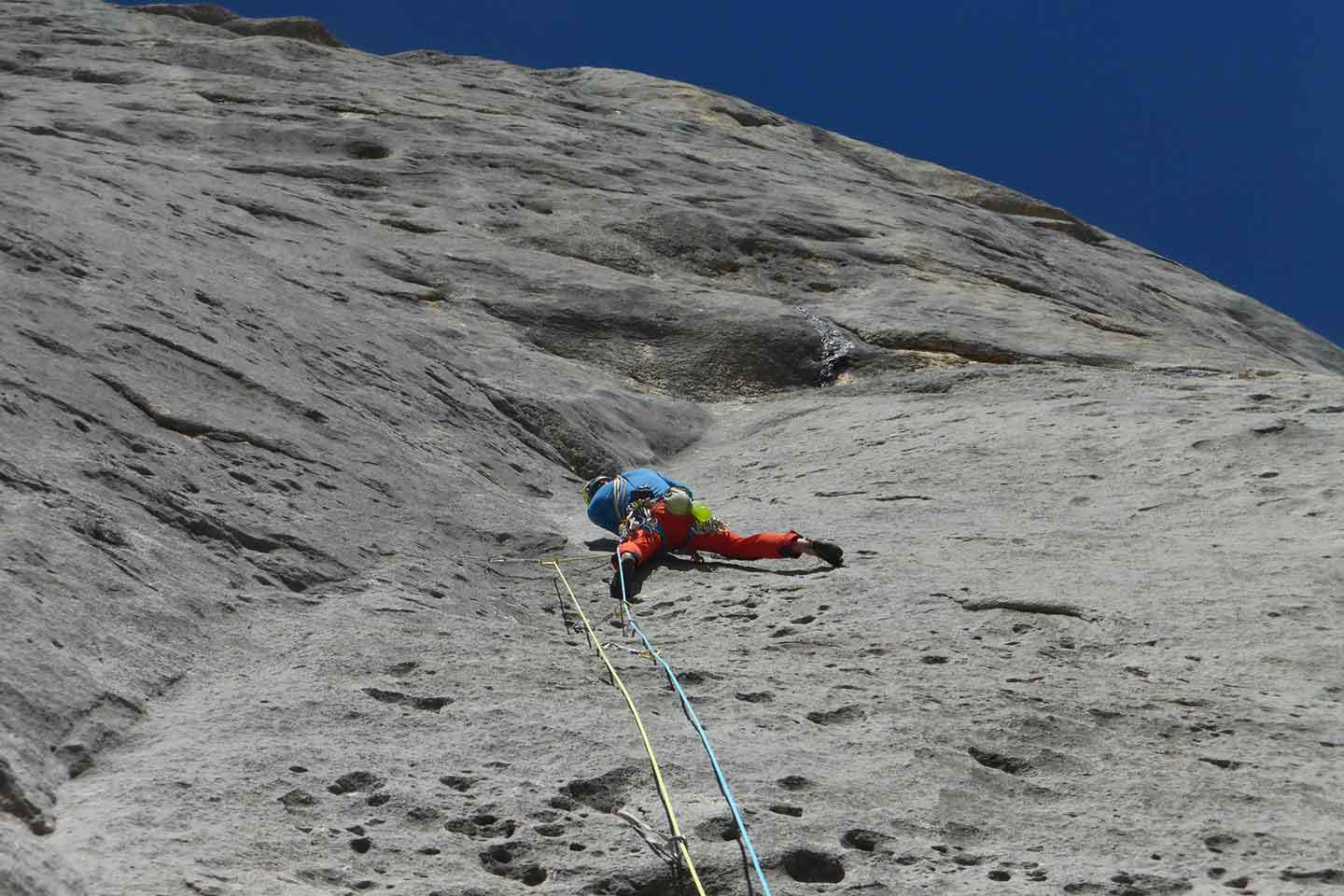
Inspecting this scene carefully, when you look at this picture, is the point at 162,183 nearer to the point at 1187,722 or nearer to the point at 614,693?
the point at 614,693

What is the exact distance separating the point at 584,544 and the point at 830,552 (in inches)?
57.1

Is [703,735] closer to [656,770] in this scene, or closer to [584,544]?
[656,770]

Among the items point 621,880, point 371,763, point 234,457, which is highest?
point 234,457

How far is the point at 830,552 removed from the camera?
616cm

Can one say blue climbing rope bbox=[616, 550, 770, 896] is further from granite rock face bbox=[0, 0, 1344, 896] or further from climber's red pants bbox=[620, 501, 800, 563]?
climber's red pants bbox=[620, 501, 800, 563]

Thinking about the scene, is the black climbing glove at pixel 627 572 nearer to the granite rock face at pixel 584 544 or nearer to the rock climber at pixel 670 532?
the rock climber at pixel 670 532

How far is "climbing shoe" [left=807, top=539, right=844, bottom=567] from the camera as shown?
20.2 feet

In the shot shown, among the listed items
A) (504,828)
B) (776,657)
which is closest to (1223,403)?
(776,657)

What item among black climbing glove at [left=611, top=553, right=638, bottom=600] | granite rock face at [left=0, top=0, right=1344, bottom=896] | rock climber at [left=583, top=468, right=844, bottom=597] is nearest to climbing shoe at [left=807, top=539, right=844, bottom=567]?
rock climber at [left=583, top=468, right=844, bottom=597]

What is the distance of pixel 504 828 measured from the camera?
139 inches

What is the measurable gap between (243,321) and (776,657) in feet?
14.3

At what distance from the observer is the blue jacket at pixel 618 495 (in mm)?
7078

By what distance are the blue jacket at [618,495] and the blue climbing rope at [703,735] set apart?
117cm

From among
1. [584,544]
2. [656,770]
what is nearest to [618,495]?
[584,544]
